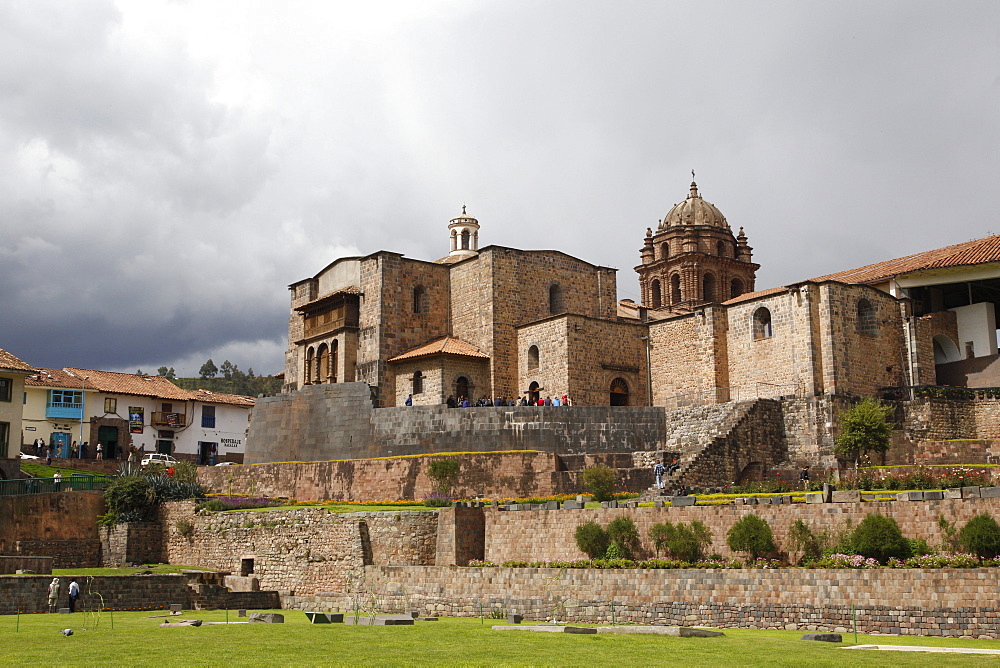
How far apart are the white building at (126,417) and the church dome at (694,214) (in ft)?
87.7

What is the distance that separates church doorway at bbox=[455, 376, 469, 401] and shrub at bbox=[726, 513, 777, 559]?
21.0m

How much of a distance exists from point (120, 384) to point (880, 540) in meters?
47.2

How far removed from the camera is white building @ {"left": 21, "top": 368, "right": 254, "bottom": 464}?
2122 inches

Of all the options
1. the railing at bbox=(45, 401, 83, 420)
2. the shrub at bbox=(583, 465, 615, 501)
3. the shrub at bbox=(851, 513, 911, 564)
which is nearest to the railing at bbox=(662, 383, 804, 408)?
the shrub at bbox=(583, 465, 615, 501)

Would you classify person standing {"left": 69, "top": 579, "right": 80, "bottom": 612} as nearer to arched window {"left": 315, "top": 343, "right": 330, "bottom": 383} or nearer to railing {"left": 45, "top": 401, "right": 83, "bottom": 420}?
arched window {"left": 315, "top": 343, "right": 330, "bottom": 383}

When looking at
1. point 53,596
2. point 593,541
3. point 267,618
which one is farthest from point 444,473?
point 267,618

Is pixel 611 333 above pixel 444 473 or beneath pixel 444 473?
above

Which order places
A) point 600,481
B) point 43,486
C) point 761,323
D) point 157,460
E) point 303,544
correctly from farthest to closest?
1. point 157,460
2. point 761,323
3. point 43,486
4. point 600,481
5. point 303,544

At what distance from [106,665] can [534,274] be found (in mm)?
32892

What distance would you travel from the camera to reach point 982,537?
1925 cm

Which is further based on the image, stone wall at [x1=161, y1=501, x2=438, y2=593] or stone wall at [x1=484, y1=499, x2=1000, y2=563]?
stone wall at [x1=161, y1=501, x2=438, y2=593]

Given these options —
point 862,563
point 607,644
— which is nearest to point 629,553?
point 862,563

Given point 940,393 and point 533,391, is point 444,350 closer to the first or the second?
point 533,391

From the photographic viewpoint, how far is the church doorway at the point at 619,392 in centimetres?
4325
